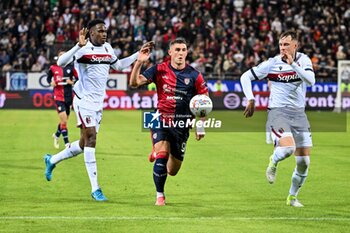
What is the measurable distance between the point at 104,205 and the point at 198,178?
143 inches

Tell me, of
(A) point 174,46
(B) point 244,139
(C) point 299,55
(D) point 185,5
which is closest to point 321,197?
(C) point 299,55

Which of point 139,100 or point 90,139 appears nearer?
point 90,139

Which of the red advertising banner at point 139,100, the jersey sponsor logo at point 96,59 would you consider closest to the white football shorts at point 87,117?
the jersey sponsor logo at point 96,59

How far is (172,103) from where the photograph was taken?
11.4 metres

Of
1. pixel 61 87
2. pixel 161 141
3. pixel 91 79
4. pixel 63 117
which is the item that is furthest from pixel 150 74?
pixel 61 87

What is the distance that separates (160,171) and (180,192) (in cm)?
156

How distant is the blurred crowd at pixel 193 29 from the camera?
40.1m

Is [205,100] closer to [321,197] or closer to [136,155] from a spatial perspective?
[321,197]

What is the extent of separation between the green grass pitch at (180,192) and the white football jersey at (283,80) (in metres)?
1.48

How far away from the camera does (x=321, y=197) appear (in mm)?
12250

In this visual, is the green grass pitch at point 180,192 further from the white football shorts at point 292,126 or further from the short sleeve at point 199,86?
the short sleeve at point 199,86

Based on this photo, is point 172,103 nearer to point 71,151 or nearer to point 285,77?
point 285,77

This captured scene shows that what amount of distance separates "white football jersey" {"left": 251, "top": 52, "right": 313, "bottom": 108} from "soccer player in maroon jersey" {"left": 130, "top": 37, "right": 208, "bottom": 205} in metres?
0.90

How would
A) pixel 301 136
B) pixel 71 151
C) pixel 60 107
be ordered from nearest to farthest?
pixel 301 136, pixel 71 151, pixel 60 107
